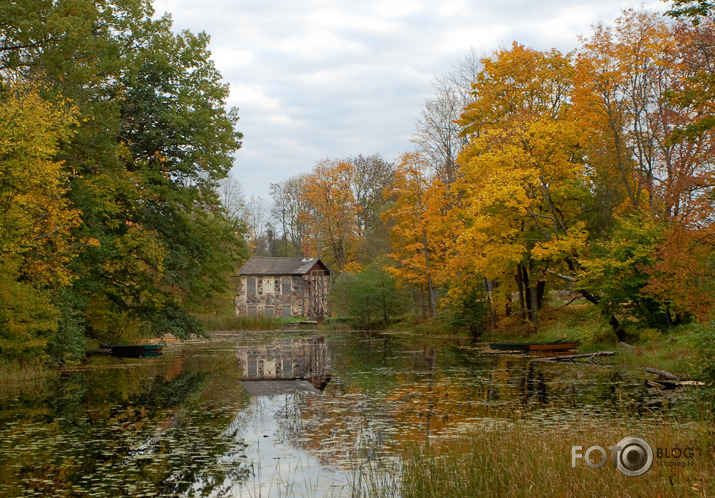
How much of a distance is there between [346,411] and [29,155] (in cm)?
1184

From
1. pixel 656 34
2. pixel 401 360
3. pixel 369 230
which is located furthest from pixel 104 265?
pixel 369 230

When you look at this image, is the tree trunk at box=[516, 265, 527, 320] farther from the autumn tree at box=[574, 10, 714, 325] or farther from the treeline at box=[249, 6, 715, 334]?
the autumn tree at box=[574, 10, 714, 325]

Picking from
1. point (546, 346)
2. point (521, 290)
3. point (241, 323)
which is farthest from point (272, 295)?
point (546, 346)

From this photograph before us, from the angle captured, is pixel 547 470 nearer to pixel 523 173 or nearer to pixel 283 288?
pixel 523 173

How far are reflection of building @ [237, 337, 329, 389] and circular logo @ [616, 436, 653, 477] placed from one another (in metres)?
12.4

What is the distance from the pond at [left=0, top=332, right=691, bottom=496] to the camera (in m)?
9.61

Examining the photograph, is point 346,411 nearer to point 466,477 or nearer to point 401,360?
point 466,477

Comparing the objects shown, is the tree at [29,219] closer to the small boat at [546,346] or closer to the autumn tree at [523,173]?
the autumn tree at [523,173]

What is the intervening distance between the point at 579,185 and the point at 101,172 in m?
19.1

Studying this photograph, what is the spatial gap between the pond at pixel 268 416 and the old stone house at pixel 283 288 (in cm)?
4152

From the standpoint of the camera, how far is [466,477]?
8.05m

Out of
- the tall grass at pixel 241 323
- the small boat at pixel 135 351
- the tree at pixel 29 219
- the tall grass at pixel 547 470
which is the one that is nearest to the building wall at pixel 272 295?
the tall grass at pixel 241 323

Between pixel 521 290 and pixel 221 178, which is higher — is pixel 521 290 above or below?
below

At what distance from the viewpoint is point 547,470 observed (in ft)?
24.8
